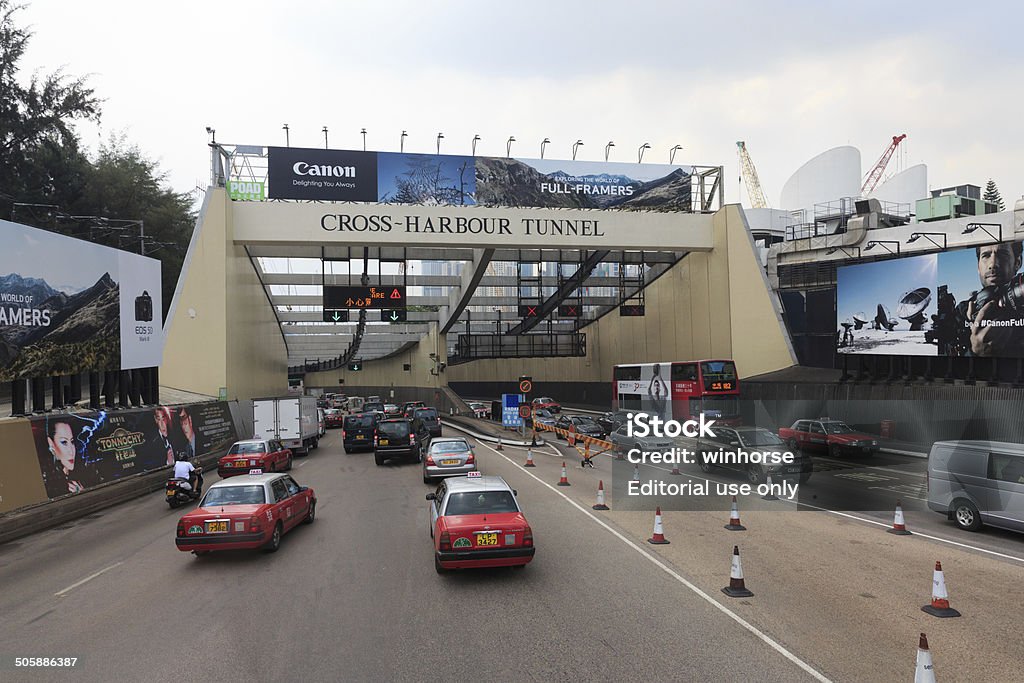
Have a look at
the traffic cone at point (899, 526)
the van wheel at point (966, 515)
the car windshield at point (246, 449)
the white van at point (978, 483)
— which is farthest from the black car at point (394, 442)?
the van wheel at point (966, 515)

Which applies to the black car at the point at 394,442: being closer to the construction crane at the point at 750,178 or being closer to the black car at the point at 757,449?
the black car at the point at 757,449

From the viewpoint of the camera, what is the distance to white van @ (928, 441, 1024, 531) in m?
11.9

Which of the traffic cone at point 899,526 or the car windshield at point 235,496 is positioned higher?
the car windshield at point 235,496

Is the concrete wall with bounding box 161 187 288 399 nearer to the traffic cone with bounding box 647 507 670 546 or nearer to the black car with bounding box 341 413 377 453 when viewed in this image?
the black car with bounding box 341 413 377 453

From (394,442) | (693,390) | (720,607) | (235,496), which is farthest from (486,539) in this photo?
(693,390)

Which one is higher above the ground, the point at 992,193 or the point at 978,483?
the point at 992,193

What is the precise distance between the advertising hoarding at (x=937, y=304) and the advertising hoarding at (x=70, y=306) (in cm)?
2946

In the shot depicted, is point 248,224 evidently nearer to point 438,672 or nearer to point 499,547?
point 499,547

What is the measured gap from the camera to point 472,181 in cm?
3400

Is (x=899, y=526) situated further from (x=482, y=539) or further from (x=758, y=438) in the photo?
(x=482, y=539)

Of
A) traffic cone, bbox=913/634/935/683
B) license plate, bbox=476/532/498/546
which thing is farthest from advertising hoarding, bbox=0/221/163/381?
traffic cone, bbox=913/634/935/683

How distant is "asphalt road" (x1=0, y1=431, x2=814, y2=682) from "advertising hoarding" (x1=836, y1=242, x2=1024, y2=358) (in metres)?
19.8

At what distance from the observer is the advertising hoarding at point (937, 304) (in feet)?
78.1

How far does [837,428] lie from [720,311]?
12508mm
